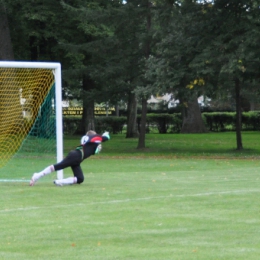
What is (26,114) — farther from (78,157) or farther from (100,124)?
(100,124)

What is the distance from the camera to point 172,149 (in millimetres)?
36250

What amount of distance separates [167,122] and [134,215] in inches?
1860

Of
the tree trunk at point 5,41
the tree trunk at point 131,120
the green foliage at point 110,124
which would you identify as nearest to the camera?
the tree trunk at point 5,41

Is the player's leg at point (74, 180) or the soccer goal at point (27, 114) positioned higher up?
the soccer goal at point (27, 114)

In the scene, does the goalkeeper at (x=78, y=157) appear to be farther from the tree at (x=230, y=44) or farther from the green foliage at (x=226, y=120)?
the green foliage at (x=226, y=120)

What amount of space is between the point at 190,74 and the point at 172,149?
24.5ft

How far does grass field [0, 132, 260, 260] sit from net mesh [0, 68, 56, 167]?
158cm

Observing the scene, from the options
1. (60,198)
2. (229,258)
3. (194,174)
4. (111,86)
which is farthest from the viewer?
(111,86)

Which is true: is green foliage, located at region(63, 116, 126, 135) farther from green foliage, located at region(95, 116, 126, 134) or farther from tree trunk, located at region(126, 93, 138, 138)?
tree trunk, located at region(126, 93, 138, 138)

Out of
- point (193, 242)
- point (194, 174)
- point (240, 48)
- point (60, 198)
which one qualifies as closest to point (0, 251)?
point (193, 242)

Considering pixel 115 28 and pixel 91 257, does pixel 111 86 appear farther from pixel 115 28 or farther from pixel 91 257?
pixel 91 257

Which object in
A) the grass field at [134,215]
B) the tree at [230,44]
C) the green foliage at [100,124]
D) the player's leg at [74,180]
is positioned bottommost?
the grass field at [134,215]

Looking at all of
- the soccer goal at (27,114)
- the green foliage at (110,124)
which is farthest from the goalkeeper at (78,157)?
the green foliage at (110,124)

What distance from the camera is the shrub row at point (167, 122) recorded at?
55.3 meters
